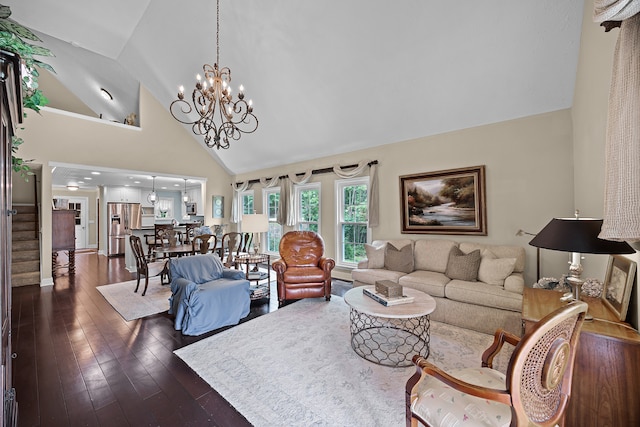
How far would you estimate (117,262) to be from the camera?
7391 mm

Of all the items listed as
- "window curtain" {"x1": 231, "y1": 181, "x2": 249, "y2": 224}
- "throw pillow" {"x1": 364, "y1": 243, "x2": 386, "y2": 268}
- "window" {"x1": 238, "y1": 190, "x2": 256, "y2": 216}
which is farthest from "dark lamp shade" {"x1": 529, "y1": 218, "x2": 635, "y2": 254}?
"window curtain" {"x1": 231, "y1": 181, "x2": 249, "y2": 224}

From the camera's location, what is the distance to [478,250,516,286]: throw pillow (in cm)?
306

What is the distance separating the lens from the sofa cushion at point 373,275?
12.1 ft

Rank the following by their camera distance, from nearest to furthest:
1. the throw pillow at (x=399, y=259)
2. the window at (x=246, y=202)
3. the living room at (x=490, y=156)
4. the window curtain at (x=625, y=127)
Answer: the window curtain at (x=625, y=127) → the living room at (x=490, y=156) → the throw pillow at (x=399, y=259) → the window at (x=246, y=202)

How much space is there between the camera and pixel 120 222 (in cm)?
880

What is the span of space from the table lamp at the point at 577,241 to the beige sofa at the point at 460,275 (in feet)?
4.28

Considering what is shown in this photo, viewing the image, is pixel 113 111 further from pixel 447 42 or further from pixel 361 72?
pixel 447 42

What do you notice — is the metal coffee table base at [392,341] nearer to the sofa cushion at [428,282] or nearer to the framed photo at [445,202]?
the sofa cushion at [428,282]

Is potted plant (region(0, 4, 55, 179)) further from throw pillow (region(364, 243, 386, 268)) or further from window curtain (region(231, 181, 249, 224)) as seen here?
window curtain (region(231, 181, 249, 224))

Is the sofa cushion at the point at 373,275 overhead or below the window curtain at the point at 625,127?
below

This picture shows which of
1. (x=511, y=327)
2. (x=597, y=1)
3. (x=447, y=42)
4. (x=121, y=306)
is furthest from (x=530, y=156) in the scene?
(x=121, y=306)

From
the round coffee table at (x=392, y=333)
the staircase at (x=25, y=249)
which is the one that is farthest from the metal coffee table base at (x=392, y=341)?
the staircase at (x=25, y=249)

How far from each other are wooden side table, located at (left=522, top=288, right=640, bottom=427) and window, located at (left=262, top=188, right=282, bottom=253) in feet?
19.4

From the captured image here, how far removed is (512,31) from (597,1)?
2118 mm
